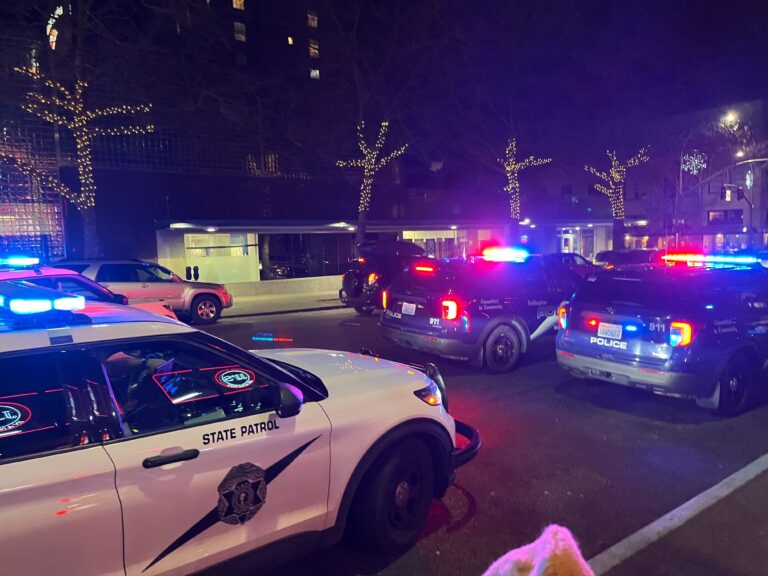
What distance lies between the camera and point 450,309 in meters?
7.83

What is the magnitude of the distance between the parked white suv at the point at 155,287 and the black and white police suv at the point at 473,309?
640 cm

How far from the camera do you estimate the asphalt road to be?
3568mm

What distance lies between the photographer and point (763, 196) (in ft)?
167

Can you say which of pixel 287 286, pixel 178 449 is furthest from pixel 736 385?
pixel 287 286

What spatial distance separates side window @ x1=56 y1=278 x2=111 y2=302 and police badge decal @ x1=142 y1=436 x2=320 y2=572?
231 inches

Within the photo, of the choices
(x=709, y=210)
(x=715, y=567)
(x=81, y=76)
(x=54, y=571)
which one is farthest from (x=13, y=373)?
(x=709, y=210)

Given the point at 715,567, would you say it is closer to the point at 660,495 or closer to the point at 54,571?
the point at 660,495

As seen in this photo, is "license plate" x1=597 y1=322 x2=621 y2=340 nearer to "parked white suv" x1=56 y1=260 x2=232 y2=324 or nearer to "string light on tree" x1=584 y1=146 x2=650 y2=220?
"parked white suv" x1=56 y1=260 x2=232 y2=324

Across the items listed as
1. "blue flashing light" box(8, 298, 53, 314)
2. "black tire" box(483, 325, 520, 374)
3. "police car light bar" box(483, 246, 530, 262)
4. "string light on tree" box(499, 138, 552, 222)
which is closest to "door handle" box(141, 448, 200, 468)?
"blue flashing light" box(8, 298, 53, 314)

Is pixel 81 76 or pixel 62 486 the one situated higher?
pixel 81 76

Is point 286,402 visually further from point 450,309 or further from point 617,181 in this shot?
point 617,181

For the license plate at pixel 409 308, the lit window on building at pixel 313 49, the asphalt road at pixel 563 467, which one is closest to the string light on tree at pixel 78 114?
the lit window on building at pixel 313 49

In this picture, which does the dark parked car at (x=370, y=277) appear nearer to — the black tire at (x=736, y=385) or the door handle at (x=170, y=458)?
the black tire at (x=736, y=385)

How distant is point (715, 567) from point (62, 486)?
3.65 m
